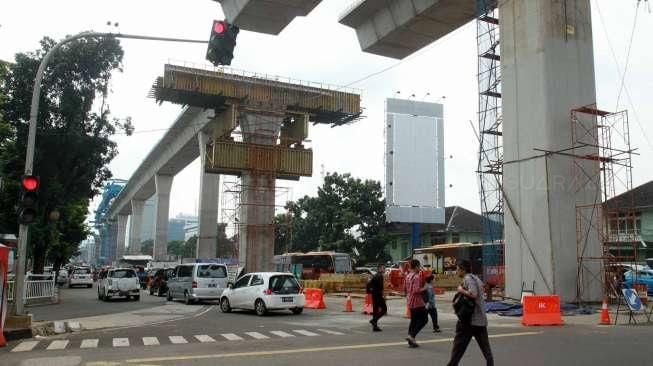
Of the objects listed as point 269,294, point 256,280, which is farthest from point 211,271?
point 269,294

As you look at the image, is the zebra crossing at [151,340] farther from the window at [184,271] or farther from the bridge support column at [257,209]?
the bridge support column at [257,209]

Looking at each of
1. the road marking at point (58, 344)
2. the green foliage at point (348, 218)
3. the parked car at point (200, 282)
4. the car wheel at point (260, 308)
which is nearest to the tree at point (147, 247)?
the green foliage at point (348, 218)

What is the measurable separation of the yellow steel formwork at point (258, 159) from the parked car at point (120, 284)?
1118 centimetres

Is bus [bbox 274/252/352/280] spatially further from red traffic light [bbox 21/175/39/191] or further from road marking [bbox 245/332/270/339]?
red traffic light [bbox 21/175/39/191]

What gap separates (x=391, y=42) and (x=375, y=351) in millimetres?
18924

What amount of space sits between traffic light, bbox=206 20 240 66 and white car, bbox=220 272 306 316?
9612 mm

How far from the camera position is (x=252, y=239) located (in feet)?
138

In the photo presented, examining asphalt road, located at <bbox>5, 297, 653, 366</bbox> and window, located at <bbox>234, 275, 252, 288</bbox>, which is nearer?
asphalt road, located at <bbox>5, 297, 653, 366</bbox>

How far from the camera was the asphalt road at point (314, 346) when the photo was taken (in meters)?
10.5

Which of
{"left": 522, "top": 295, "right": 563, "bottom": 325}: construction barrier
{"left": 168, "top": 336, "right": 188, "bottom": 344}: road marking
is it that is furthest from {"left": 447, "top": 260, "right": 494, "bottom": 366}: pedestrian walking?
{"left": 522, "top": 295, "right": 563, "bottom": 325}: construction barrier

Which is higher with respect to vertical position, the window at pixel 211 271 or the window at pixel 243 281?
the window at pixel 211 271

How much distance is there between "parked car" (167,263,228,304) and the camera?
91.1 feet

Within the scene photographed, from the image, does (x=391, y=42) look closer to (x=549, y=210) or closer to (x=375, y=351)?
(x=549, y=210)

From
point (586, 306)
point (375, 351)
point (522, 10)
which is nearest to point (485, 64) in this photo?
point (522, 10)
